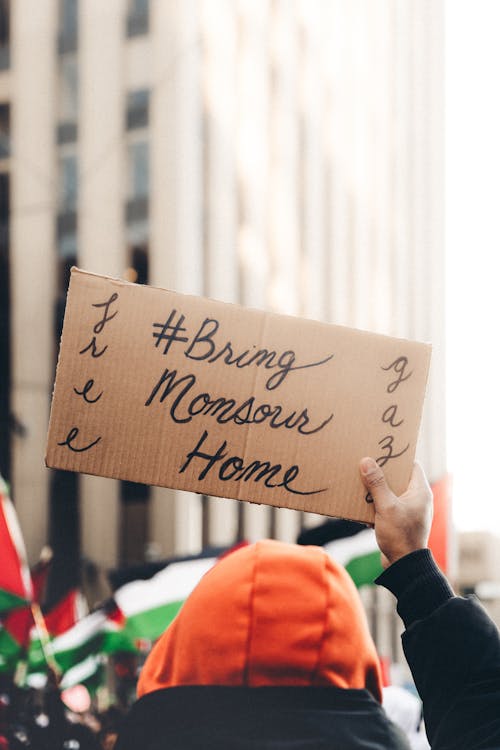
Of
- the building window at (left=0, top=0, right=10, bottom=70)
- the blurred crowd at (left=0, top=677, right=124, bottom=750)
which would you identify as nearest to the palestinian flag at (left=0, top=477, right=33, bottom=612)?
the blurred crowd at (left=0, top=677, right=124, bottom=750)

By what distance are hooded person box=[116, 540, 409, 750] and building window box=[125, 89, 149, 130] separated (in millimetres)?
13142

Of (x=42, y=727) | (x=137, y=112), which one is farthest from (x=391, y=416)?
(x=137, y=112)

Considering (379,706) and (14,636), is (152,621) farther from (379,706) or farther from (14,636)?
(379,706)

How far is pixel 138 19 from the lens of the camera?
14.7m

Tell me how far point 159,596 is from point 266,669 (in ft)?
13.0

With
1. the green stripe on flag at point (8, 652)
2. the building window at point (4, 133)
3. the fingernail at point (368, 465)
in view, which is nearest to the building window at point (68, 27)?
the building window at point (4, 133)

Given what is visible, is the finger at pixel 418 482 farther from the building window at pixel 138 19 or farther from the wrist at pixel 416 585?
the building window at pixel 138 19

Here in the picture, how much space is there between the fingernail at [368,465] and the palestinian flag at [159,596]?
145 inches

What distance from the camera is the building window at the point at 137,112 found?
14297 millimetres

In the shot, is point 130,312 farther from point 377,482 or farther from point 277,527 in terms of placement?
point 277,527

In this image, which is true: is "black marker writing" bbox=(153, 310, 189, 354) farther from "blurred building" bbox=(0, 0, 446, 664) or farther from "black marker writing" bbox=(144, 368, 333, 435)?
"blurred building" bbox=(0, 0, 446, 664)

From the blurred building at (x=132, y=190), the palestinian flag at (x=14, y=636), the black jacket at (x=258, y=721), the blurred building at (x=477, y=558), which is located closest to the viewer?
the black jacket at (x=258, y=721)

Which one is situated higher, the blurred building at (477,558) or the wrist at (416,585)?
the wrist at (416,585)

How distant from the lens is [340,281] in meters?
23.9
